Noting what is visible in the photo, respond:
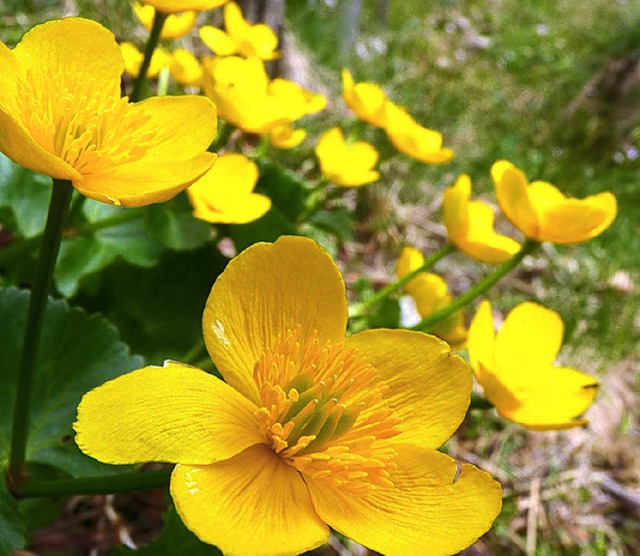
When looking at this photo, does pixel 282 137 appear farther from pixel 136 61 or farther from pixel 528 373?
pixel 528 373

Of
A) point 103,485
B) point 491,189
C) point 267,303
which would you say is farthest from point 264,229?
point 491,189

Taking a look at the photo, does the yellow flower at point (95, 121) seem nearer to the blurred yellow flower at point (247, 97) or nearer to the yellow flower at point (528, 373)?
the blurred yellow flower at point (247, 97)

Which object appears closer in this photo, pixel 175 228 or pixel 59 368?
pixel 59 368

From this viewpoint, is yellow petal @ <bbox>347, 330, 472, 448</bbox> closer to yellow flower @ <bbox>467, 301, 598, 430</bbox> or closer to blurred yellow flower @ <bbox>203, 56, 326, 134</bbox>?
yellow flower @ <bbox>467, 301, 598, 430</bbox>

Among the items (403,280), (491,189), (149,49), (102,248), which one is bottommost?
(491,189)

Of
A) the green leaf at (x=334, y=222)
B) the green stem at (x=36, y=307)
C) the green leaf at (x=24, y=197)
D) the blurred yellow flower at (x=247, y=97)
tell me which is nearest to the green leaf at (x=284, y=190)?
the green leaf at (x=334, y=222)

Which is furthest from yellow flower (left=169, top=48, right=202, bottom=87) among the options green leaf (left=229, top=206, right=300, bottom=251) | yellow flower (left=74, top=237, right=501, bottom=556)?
yellow flower (left=74, top=237, right=501, bottom=556)
